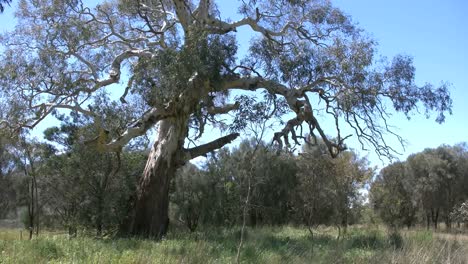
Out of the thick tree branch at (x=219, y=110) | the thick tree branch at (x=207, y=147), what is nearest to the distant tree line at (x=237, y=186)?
the thick tree branch at (x=207, y=147)

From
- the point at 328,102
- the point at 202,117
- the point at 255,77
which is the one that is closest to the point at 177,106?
the point at 202,117

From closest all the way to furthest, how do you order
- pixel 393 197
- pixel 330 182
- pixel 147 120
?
1. pixel 147 120
2. pixel 330 182
3. pixel 393 197

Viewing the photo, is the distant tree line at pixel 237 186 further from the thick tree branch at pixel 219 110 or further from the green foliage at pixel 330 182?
the thick tree branch at pixel 219 110

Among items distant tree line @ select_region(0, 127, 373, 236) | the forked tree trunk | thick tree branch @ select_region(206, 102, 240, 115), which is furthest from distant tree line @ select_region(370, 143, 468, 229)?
the forked tree trunk

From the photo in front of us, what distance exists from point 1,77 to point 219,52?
8715 mm

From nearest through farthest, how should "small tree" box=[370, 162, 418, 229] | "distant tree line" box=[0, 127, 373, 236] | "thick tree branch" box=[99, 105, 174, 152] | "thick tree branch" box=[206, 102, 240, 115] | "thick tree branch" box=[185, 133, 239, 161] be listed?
"thick tree branch" box=[99, 105, 174, 152] → "thick tree branch" box=[185, 133, 239, 161] → "thick tree branch" box=[206, 102, 240, 115] → "distant tree line" box=[0, 127, 373, 236] → "small tree" box=[370, 162, 418, 229]

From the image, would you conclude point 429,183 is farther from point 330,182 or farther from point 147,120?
point 147,120

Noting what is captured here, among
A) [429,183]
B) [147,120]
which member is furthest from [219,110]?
[429,183]

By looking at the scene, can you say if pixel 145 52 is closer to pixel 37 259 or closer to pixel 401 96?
pixel 401 96

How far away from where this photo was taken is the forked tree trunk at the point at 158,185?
1792cm

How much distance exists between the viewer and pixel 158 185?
18.0 metres

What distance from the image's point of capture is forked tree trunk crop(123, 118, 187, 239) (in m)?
17.9

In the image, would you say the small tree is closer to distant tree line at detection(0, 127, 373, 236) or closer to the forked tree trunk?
distant tree line at detection(0, 127, 373, 236)

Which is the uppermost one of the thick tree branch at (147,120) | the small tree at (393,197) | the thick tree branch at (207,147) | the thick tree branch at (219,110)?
the thick tree branch at (219,110)
